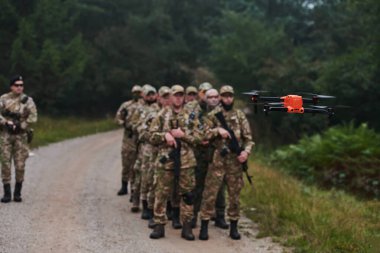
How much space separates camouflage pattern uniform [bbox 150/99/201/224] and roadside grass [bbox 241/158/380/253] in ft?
4.74

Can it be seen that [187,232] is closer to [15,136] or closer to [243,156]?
[243,156]

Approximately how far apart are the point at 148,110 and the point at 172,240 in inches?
112

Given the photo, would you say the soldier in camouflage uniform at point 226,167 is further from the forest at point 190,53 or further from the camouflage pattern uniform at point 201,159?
the forest at point 190,53

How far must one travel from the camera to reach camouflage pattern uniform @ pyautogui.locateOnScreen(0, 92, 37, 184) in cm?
1037

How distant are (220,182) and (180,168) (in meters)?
0.68

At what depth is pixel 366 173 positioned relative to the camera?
15.5m

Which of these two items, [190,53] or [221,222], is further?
[190,53]

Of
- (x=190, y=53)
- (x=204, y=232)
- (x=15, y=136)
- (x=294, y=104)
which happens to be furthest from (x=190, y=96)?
(x=190, y=53)

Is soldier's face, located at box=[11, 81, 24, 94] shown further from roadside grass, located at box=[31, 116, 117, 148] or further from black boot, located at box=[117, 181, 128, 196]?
roadside grass, located at box=[31, 116, 117, 148]

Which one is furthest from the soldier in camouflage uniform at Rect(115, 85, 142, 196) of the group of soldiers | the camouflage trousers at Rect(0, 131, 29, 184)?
the group of soldiers

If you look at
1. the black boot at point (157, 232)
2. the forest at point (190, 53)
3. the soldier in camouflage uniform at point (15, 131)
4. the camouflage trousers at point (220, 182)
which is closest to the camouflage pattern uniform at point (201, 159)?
the camouflage trousers at point (220, 182)

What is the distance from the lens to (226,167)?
337 inches

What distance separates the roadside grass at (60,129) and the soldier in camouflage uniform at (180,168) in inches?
502

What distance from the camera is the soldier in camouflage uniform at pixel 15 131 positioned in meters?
→ 10.4
